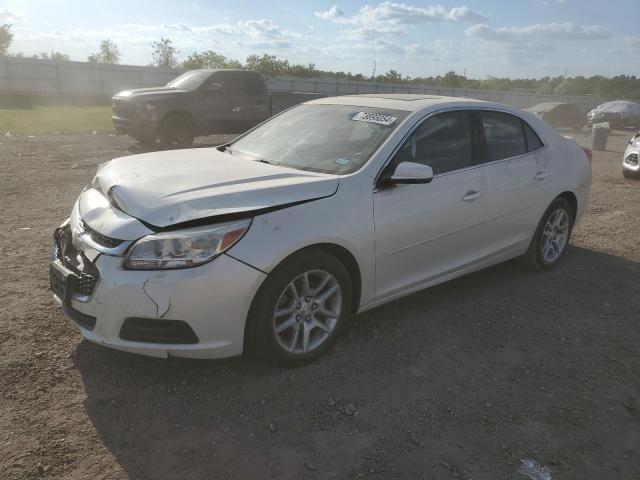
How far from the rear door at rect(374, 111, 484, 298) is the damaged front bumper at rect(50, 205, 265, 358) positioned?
104 centimetres

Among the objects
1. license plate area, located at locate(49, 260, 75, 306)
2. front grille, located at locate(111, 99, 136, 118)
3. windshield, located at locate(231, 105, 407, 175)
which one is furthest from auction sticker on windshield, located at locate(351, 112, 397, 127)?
front grille, located at locate(111, 99, 136, 118)

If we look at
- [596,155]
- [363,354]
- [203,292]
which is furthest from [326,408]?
→ [596,155]

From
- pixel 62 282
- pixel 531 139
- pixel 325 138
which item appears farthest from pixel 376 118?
pixel 62 282

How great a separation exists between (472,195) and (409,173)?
2.90 ft

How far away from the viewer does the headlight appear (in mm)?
2797

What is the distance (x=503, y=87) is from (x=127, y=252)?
2989 inches

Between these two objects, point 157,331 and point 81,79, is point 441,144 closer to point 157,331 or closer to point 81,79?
point 157,331

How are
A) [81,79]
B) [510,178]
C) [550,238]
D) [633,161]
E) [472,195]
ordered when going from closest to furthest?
[472,195]
[510,178]
[550,238]
[633,161]
[81,79]

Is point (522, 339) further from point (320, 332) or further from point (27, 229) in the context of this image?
point (27, 229)

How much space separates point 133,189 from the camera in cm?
323

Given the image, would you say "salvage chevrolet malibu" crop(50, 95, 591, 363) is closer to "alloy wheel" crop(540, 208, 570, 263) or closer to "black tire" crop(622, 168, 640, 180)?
"alloy wheel" crop(540, 208, 570, 263)

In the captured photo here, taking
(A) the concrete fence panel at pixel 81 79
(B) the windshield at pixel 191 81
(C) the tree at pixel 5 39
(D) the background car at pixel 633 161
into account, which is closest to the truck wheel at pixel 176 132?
(B) the windshield at pixel 191 81

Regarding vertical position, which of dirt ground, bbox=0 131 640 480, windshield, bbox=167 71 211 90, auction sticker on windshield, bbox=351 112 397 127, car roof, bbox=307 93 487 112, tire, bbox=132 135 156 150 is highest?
windshield, bbox=167 71 211 90

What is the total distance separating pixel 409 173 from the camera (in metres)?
3.46
